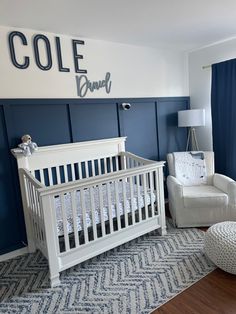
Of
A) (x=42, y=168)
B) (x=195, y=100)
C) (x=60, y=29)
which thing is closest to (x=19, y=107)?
(x=42, y=168)

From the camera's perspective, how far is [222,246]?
6.64ft

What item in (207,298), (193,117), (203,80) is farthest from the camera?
(203,80)

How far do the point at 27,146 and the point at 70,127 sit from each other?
1.94 ft

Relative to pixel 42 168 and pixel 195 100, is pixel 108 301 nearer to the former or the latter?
pixel 42 168

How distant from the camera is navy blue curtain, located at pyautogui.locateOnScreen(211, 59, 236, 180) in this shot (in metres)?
3.34

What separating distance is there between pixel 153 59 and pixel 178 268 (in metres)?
2.76

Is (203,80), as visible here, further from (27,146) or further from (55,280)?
(55,280)

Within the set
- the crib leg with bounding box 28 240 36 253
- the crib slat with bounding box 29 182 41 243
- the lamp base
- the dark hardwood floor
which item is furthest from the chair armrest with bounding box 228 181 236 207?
the crib leg with bounding box 28 240 36 253

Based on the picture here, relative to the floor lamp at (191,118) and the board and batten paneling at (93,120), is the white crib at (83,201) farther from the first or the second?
the floor lamp at (191,118)

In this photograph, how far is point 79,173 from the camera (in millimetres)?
2869

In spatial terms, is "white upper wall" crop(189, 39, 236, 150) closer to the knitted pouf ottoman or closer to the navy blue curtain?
the navy blue curtain

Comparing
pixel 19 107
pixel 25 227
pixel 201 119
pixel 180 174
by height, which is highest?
pixel 19 107

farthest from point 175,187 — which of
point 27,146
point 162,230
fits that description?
point 27,146

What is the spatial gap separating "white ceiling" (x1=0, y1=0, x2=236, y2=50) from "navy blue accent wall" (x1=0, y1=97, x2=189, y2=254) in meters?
0.74
